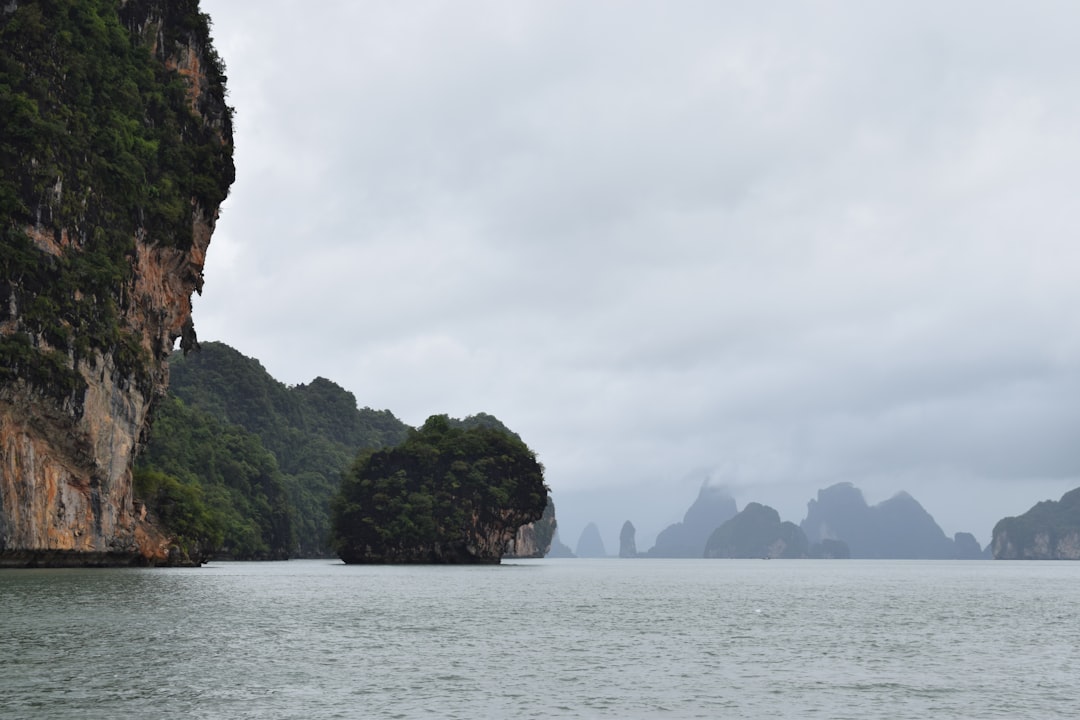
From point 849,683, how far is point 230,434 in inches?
6377

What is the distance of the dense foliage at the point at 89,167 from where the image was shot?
72.0m

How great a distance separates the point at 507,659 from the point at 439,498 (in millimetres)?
111978

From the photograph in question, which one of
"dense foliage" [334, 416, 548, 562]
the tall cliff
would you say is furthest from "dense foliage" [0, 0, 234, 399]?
"dense foliage" [334, 416, 548, 562]

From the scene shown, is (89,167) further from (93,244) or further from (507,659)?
(507,659)

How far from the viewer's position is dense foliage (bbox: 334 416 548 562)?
465 ft

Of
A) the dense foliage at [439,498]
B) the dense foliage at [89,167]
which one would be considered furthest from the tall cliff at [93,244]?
the dense foliage at [439,498]

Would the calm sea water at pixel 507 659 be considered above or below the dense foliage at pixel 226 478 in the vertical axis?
below

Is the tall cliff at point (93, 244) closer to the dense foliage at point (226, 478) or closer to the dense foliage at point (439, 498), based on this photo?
the dense foliage at point (226, 478)

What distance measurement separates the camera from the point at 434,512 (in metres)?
142

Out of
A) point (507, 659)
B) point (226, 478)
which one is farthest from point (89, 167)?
point (226, 478)

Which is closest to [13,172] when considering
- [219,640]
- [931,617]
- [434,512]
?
[219,640]

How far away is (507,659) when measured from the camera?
32.0 metres

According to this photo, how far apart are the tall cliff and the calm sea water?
17.3 meters

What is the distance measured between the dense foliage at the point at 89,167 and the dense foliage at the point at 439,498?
192 feet
